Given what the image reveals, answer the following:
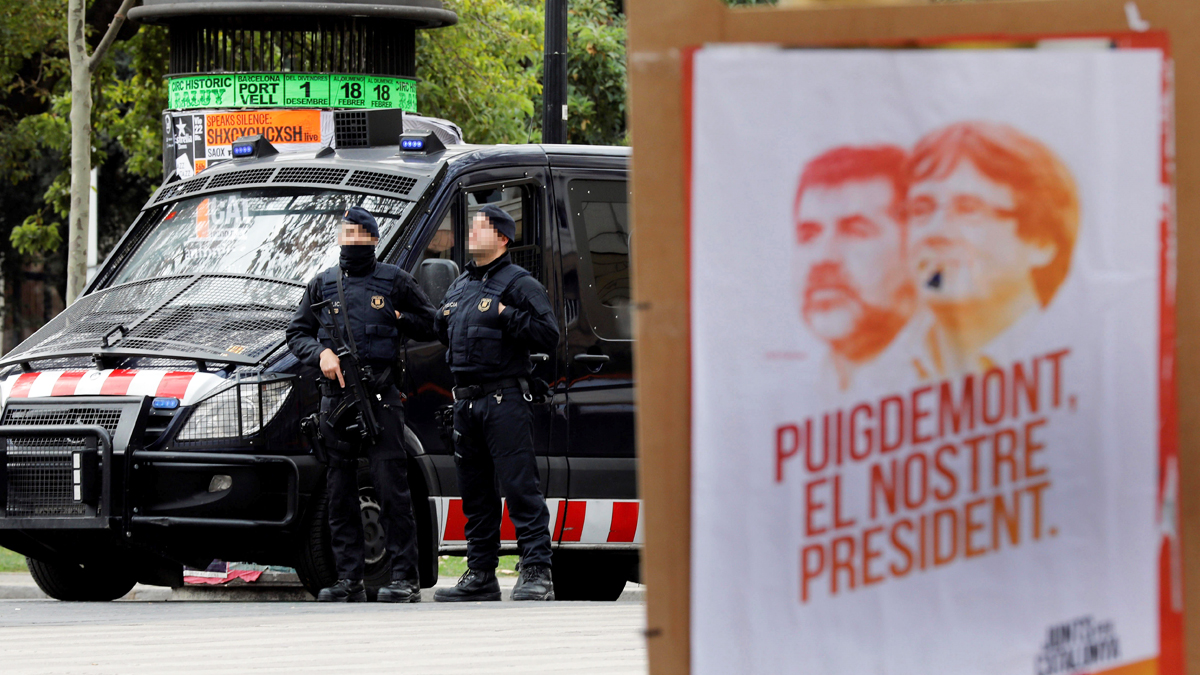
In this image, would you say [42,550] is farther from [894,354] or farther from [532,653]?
[894,354]

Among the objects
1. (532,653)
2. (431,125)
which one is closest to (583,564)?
(431,125)

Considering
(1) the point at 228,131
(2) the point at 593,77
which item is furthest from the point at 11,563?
(2) the point at 593,77

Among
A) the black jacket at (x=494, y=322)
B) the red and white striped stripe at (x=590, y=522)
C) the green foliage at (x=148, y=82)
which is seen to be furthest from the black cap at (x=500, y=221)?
the green foliage at (x=148, y=82)

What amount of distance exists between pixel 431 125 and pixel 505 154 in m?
1.88

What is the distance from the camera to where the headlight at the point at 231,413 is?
8.12 metres

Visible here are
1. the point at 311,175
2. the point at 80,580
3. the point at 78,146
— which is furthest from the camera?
the point at 78,146

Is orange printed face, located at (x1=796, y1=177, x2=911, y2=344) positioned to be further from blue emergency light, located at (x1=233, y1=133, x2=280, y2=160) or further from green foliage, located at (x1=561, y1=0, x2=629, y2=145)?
green foliage, located at (x1=561, y1=0, x2=629, y2=145)

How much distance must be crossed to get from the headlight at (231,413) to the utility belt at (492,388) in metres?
0.87

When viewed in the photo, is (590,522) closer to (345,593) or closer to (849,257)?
(345,593)

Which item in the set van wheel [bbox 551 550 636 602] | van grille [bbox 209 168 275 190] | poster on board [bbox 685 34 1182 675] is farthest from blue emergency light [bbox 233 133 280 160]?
poster on board [bbox 685 34 1182 675]

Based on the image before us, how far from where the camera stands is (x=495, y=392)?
8148 mm

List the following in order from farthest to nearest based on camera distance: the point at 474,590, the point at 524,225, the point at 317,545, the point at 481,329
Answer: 1. the point at 524,225
2. the point at 317,545
3. the point at 474,590
4. the point at 481,329

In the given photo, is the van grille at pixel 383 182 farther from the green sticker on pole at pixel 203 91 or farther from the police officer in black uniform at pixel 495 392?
the green sticker on pole at pixel 203 91

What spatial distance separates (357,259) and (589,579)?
9.63 feet
